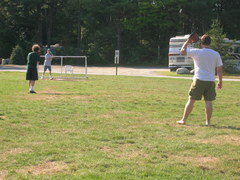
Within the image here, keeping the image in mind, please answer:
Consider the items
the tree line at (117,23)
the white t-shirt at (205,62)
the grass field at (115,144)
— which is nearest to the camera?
the grass field at (115,144)

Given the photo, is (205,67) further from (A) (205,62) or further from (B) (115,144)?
(B) (115,144)

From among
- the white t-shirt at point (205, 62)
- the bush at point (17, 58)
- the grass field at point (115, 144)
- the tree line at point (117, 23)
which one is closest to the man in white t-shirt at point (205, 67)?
the white t-shirt at point (205, 62)

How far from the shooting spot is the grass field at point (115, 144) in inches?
171

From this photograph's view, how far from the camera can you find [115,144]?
5.67 meters

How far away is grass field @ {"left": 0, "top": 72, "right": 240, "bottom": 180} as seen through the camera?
4341mm

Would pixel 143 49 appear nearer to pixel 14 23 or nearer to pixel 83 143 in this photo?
pixel 14 23

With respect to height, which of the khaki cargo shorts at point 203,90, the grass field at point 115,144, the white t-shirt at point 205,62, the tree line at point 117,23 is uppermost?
the tree line at point 117,23

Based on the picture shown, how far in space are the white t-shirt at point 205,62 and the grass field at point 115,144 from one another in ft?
3.19

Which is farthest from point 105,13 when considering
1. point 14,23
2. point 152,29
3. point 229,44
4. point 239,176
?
point 239,176

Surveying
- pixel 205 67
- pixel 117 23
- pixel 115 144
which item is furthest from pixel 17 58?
pixel 115 144

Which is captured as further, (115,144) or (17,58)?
(17,58)

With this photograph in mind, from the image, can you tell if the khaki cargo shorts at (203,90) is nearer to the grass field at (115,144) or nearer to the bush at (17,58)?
the grass field at (115,144)

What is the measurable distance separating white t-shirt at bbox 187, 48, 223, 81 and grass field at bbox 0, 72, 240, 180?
973 millimetres

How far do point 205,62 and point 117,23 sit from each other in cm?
4543
